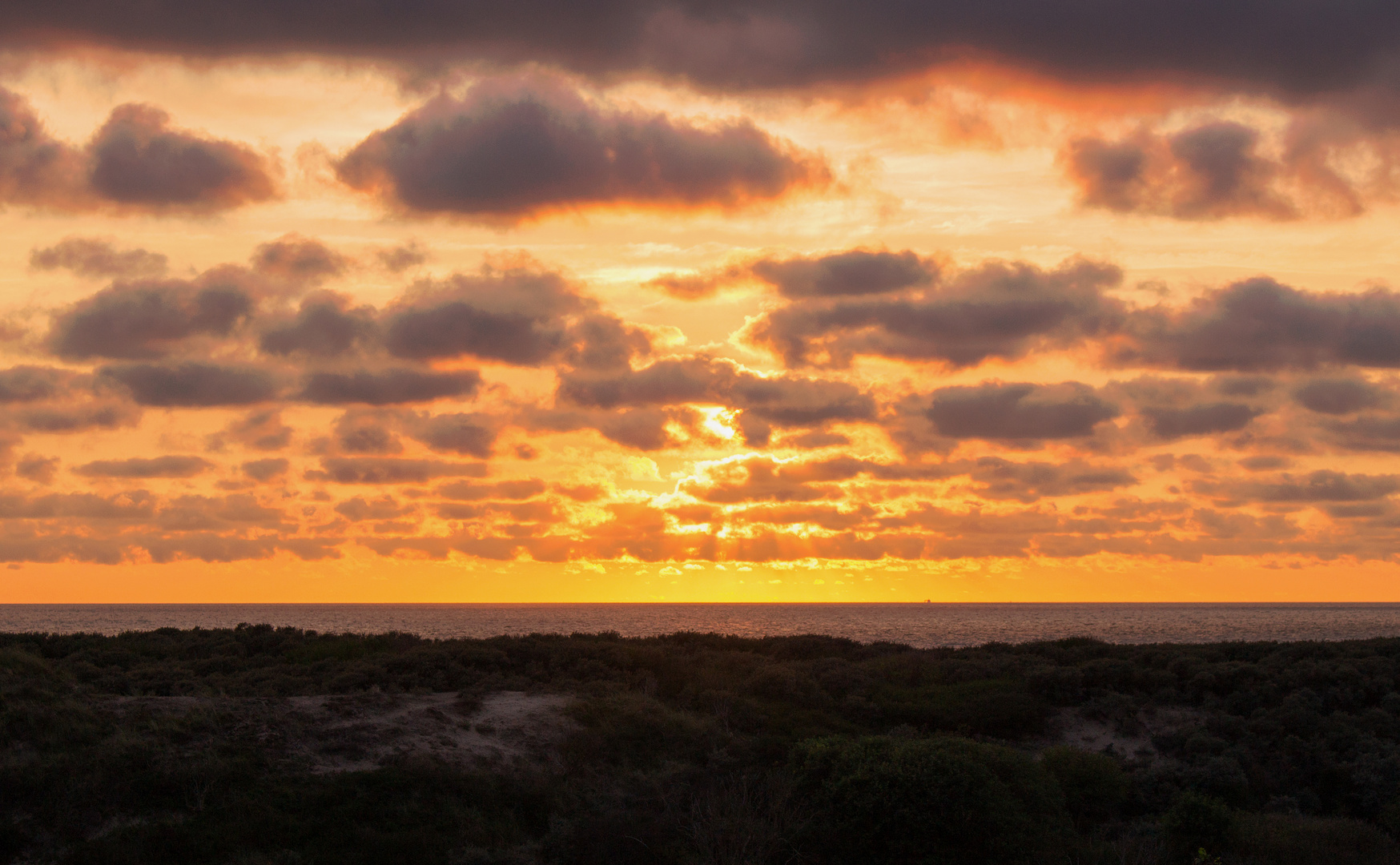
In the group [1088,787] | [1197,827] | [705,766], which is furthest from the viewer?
[705,766]

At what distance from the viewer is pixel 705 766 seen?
27312 mm

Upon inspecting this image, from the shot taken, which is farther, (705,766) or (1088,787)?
(705,766)

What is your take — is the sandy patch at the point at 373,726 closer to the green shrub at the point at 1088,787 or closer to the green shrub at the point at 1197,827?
the green shrub at the point at 1088,787

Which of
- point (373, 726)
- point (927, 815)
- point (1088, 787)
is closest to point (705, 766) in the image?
point (927, 815)

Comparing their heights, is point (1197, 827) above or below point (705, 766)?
below

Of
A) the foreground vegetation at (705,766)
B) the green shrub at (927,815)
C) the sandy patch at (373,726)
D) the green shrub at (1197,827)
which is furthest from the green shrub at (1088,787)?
the sandy patch at (373,726)

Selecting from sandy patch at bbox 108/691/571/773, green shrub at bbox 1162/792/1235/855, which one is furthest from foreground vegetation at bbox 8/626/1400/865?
sandy patch at bbox 108/691/571/773

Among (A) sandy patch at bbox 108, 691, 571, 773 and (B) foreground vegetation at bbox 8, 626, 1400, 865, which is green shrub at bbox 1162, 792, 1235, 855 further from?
(A) sandy patch at bbox 108, 691, 571, 773

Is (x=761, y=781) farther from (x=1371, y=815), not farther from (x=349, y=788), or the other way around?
(x=1371, y=815)

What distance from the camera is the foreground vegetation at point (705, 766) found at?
21766 mm

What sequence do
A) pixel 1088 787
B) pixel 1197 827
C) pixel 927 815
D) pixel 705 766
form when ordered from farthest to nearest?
pixel 705 766 < pixel 1088 787 < pixel 1197 827 < pixel 927 815

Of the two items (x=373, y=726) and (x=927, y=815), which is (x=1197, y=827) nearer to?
(x=927, y=815)

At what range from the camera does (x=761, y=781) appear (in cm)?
2564

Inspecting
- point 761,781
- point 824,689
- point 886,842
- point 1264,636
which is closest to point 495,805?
point 761,781
